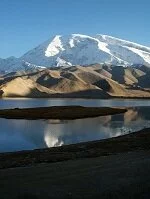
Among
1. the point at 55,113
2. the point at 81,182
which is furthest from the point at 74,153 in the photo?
the point at 55,113

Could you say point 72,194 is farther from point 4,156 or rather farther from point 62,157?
point 4,156

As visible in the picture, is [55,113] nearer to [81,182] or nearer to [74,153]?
[74,153]

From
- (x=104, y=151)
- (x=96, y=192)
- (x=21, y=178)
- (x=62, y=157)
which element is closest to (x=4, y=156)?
(x=62, y=157)

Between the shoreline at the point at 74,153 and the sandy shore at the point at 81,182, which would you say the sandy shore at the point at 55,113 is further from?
the sandy shore at the point at 81,182

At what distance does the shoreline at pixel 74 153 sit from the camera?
36000 millimetres

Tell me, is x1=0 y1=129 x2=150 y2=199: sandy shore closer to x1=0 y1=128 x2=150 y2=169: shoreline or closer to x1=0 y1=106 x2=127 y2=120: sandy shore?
x1=0 y1=128 x2=150 y2=169: shoreline

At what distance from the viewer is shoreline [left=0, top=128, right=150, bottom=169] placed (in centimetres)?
3600

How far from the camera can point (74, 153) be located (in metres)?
40.2


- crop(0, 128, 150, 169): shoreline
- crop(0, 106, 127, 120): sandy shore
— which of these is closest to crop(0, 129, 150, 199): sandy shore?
crop(0, 128, 150, 169): shoreline

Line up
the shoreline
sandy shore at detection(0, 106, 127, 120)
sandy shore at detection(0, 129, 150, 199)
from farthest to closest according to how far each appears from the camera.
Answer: sandy shore at detection(0, 106, 127, 120), the shoreline, sandy shore at detection(0, 129, 150, 199)

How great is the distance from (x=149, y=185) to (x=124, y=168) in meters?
5.12

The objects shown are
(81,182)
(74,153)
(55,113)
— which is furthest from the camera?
(55,113)

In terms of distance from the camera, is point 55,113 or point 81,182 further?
point 55,113

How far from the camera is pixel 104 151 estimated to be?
4078 centimetres
